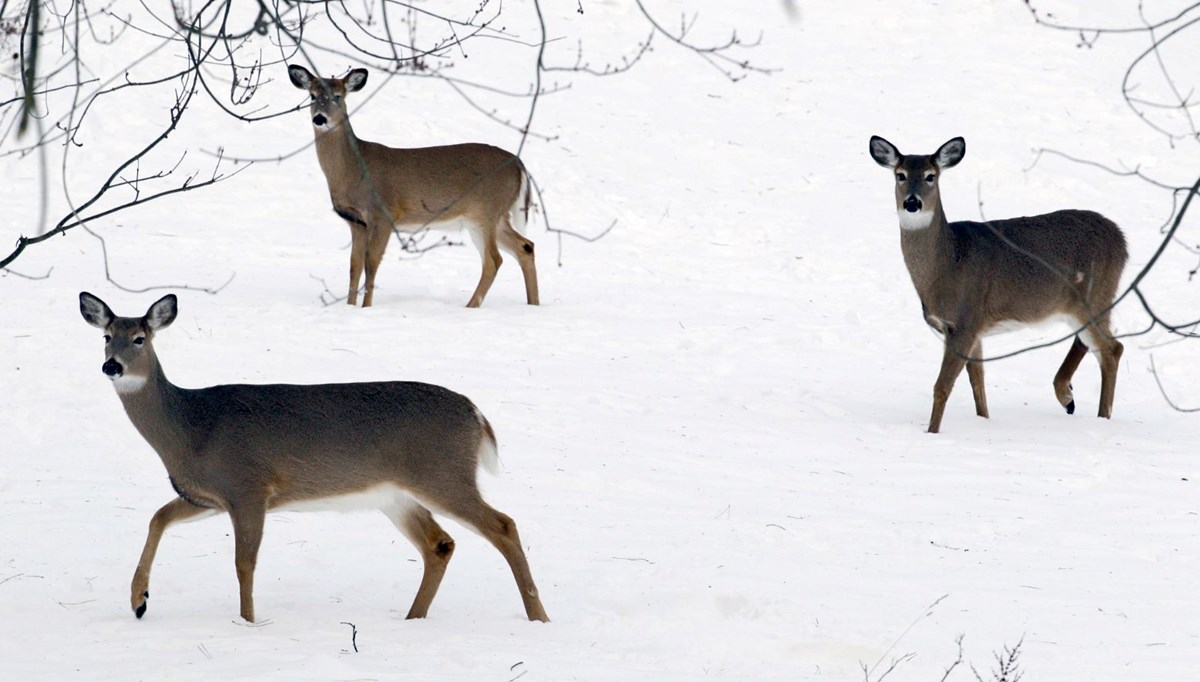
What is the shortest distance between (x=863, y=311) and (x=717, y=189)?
4.72m

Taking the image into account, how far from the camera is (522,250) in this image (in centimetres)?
1277

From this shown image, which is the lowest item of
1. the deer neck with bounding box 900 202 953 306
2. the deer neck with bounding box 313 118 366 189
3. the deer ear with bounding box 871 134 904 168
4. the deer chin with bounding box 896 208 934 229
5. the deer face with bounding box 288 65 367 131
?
the deer neck with bounding box 900 202 953 306

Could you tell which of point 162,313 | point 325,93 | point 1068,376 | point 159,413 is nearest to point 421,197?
point 325,93

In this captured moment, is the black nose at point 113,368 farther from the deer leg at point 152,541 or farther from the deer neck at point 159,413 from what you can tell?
the deer leg at point 152,541

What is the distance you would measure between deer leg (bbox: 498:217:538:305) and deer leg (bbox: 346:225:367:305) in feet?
3.87

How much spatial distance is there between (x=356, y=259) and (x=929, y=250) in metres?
4.62

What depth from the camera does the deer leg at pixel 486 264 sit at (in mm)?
12445

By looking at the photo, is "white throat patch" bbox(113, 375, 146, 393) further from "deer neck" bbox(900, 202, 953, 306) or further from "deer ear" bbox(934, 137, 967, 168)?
"deer ear" bbox(934, 137, 967, 168)

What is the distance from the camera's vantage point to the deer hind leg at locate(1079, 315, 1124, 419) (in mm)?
10312

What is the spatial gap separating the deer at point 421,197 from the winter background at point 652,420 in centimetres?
44

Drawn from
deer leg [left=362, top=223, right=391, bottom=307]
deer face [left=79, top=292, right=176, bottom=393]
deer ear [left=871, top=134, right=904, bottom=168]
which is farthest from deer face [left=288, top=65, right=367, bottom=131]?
deer face [left=79, top=292, right=176, bottom=393]

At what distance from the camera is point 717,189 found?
1761 cm

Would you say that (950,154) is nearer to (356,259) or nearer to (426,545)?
(356,259)

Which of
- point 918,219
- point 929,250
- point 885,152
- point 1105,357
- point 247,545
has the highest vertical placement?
point 885,152
